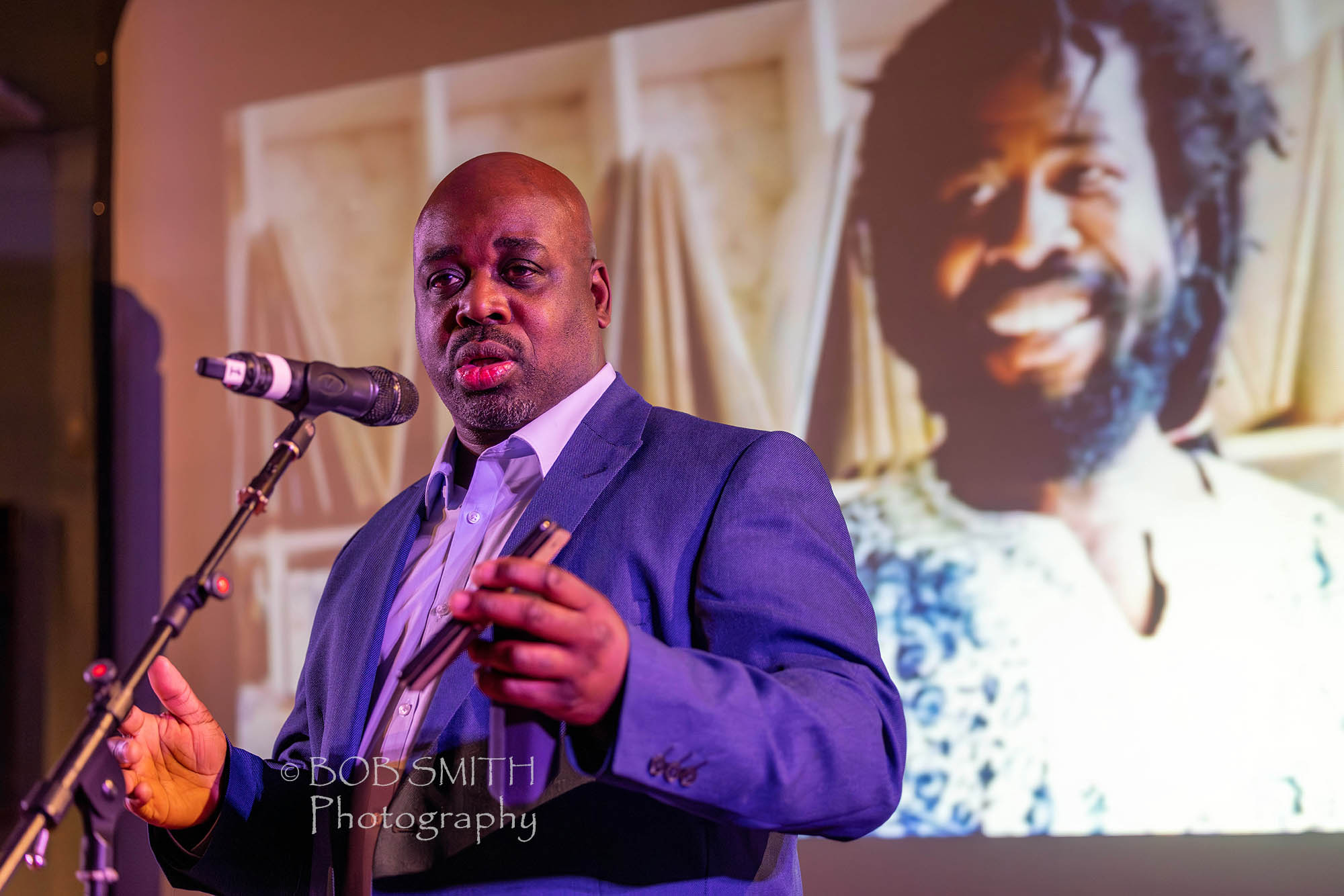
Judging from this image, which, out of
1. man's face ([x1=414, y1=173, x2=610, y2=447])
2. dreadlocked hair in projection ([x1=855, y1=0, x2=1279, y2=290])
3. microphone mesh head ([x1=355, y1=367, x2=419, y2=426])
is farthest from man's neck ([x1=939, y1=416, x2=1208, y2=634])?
microphone mesh head ([x1=355, y1=367, x2=419, y2=426])

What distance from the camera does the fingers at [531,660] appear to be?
908 mm

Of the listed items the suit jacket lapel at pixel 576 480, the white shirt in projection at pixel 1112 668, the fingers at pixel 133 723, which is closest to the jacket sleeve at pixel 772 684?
the suit jacket lapel at pixel 576 480

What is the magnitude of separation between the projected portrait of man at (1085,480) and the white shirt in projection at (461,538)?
1.25 meters

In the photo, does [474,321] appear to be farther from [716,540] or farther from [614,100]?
[614,100]

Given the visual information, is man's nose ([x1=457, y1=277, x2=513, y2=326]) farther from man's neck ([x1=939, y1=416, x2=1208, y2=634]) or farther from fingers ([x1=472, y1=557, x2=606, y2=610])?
man's neck ([x1=939, y1=416, x2=1208, y2=634])

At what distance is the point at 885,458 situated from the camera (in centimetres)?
274

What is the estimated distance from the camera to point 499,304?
1.62m

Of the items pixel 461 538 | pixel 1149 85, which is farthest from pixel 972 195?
pixel 461 538

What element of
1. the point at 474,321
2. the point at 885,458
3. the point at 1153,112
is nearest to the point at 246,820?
the point at 474,321

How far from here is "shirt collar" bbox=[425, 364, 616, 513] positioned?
5.30ft

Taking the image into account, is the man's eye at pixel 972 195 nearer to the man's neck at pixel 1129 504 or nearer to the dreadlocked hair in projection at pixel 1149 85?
the dreadlocked hair in projection at pixel 1149 85

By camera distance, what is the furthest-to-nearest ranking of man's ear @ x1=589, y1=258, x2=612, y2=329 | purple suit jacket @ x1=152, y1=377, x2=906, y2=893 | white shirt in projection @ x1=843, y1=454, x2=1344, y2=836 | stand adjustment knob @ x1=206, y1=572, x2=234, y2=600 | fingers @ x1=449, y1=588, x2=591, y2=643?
1. white shirt in projection @ x1=843, y1=454, x2=1344, y2=836
2. man's ear @ x1=589, y1=258, x2=612, y2=329
3. stand adjustment knob @ x1=206, y1=572, x2=234, y2=600
4. purple suit jacket @ x1=152, y1=377, x2=906, y2=893
5. fingers @ x1=449, y1=588, x2=591, y2=643

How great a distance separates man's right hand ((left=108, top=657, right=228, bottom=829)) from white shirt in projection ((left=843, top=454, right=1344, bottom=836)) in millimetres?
1670

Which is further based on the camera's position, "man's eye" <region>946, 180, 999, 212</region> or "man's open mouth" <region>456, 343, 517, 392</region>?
A: "man's eye" <region>946, 180, 999, 212</region>
